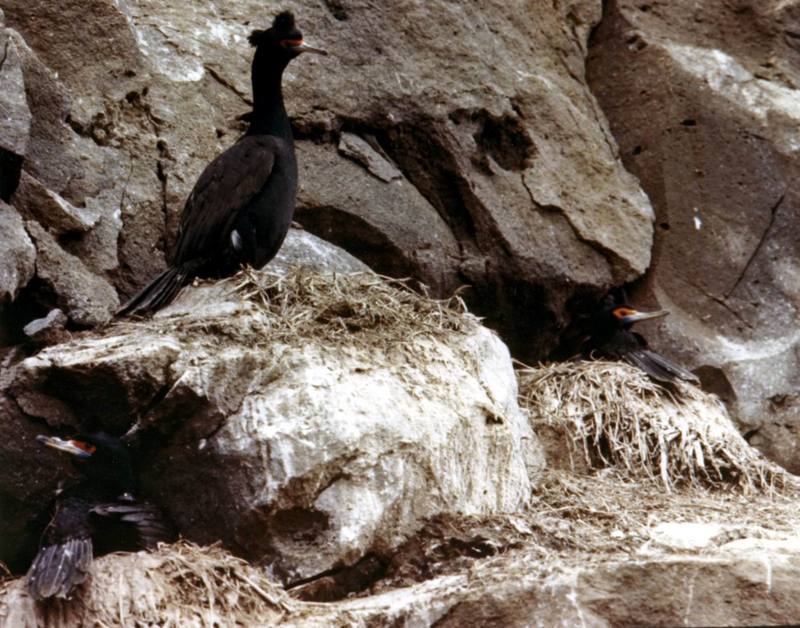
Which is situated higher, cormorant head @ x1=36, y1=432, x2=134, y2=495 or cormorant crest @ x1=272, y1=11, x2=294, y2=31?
cormorant crest @ x1=272, y1=11, x2=294, y2=31

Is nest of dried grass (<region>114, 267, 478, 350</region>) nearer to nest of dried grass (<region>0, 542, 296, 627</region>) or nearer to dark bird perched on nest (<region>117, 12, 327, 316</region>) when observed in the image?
dark bird perched on nest (<region>117, 12, 327, 316</region>)

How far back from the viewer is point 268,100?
6.18m

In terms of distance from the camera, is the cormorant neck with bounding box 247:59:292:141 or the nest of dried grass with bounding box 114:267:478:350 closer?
the nest of dried grass with bounding box 114:267:478:350

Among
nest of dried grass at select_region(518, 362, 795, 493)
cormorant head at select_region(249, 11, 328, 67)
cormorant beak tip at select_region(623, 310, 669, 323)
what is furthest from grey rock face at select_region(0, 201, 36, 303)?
cormorant beak tip at select_region(623, 310, 669, 323)

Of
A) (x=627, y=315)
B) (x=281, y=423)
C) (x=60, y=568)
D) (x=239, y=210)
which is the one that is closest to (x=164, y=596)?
(x=60, y=568)

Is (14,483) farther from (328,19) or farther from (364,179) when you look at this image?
(328,19)

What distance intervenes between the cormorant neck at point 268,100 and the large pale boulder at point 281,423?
138cm

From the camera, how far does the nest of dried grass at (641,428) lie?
6.04 meters

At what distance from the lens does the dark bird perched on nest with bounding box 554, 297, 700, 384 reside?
6723 mm

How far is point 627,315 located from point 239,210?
228 centimetres

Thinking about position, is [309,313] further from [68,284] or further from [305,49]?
[305,49]

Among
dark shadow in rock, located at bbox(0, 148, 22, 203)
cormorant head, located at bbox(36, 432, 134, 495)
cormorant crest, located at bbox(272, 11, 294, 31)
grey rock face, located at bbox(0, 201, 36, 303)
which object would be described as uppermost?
cormorant crest, located at bbox(272, 11, 294, 31)

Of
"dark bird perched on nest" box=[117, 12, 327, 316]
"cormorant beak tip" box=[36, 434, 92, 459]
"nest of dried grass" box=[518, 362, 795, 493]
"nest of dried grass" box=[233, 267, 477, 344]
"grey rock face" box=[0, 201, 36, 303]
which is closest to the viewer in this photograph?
"cormorant beak tip" box=[36, 434, 92, 459]

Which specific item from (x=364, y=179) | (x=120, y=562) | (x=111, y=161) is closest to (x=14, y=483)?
(x=120, y=562)
